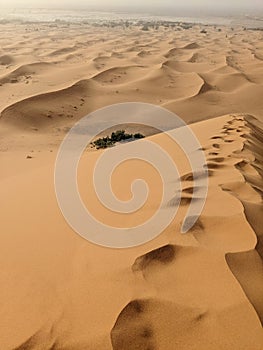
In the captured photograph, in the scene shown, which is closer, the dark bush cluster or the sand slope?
the sand slope

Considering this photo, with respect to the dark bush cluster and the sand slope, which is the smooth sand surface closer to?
the sand slope

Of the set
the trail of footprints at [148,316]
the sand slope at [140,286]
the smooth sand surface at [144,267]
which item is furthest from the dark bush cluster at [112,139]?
the trail of footprints at [148,316]

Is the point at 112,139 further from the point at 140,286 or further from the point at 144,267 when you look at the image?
the point at 140,286

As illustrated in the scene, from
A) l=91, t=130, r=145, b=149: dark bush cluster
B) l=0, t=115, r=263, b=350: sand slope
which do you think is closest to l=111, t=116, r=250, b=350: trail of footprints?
l=0, t=115, r=263, b=350: sand slope

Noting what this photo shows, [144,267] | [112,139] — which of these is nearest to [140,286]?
[144,267]

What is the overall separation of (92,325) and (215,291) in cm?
58

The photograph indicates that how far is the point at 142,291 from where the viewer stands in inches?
69.6

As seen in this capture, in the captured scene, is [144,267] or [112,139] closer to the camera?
[144,267]

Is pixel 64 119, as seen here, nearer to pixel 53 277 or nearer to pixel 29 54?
pixel 53 277

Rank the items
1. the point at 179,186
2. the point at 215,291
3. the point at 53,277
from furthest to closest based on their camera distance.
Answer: the point at 179,186
the point at 53,277
the point at 215,291

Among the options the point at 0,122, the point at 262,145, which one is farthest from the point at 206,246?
the point at 0,122

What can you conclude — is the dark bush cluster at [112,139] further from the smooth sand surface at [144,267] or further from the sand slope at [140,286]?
the sand slope at [140,286]

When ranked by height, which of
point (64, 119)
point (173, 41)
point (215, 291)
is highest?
point (215, 291)

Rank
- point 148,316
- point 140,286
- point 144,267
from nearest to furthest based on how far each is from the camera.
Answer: point 148,316 < point 140,286 < point 144,267
